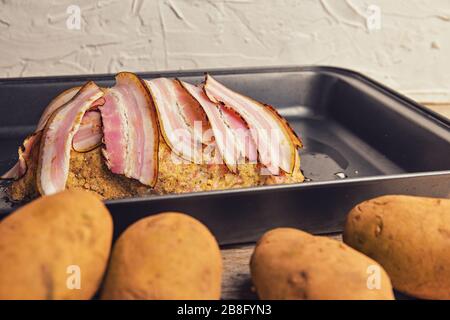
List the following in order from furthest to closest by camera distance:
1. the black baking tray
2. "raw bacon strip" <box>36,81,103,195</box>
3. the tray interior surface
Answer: the tray interior surface, "raw bacon strip" <box>36,81,103,195</box>, the black baking tray

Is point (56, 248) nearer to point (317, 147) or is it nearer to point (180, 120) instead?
point (180, 120)

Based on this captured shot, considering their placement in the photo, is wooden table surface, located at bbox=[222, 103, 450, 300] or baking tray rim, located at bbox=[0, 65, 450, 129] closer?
wooden table surface, located at bbox=[222, 103, 450, 300]

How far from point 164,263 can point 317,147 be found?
0.96 meters

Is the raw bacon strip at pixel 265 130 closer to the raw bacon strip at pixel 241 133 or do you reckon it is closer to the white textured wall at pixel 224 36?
the raw bacon strip at pixel 241 133

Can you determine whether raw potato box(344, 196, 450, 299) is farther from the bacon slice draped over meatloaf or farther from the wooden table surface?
the bacon slice draped over meatloaf

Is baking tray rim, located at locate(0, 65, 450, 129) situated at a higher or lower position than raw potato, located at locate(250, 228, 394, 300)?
higher

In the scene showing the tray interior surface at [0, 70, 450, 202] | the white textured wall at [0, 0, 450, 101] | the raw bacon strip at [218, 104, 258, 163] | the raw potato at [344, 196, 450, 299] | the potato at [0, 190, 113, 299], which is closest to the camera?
the potato at [0, 190, 113, 299]

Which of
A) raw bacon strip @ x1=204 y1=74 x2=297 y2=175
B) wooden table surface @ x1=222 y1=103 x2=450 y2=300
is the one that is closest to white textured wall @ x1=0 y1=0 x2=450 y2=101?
raw bacon strip @ x1=204 y1=74 x2=297 y2=175

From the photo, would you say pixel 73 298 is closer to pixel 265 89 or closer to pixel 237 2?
pixel 265 89

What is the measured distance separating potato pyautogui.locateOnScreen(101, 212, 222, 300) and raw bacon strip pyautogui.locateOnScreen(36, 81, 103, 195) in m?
0.42

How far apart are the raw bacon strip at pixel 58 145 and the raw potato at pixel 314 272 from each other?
1.73 feet

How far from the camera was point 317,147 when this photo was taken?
1657 mm

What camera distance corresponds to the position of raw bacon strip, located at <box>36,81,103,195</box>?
1207 millimetres
